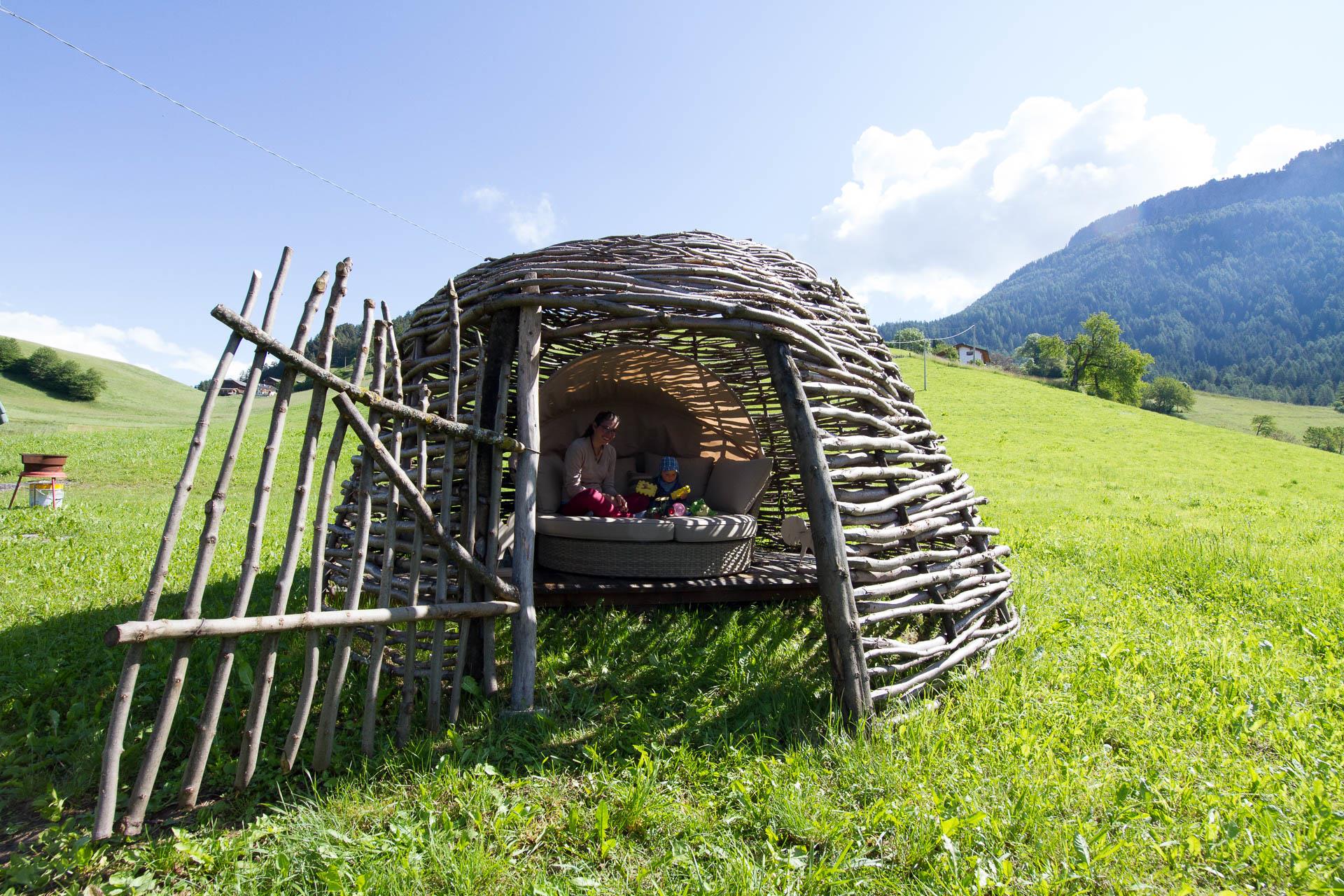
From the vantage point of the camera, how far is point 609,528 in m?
5.10

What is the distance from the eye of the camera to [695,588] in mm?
5047

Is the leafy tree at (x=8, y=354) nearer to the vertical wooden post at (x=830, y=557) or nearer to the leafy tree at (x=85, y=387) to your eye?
the leafy tree at (x=85, y=387)

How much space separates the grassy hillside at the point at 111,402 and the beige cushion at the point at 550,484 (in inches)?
834

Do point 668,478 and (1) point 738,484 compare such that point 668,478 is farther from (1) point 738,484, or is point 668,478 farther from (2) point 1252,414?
(2) point 1252,414

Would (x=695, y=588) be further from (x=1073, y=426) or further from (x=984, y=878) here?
(x=1073, y=426)

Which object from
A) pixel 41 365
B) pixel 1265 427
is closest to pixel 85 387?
pixel 41 365

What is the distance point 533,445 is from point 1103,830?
3.01m

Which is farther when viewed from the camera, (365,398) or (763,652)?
(763,652)

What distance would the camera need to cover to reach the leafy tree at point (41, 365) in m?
41.4

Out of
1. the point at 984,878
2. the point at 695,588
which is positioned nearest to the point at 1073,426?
the point at 695,588

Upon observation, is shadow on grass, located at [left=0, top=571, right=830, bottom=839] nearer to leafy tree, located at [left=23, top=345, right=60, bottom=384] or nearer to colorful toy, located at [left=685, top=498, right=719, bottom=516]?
colorful toy, located at [left=685, top=498, right=719, bottom=516]

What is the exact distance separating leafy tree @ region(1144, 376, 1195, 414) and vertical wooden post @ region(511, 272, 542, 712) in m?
84.5

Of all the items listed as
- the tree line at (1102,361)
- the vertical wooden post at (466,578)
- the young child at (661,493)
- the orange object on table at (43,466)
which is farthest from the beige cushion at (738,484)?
the tree line at (1102,361)

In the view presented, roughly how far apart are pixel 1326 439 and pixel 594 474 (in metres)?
73.2
